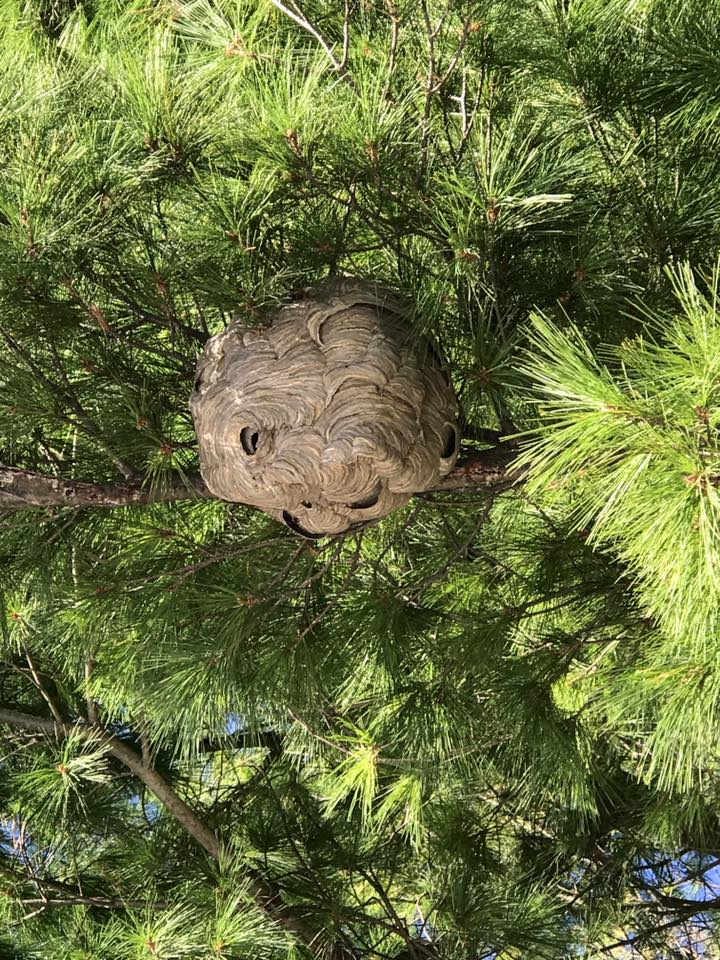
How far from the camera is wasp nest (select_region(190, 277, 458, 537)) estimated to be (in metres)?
1.59

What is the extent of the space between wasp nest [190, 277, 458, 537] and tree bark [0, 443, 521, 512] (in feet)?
0.26

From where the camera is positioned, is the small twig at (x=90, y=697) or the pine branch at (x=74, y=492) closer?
the pine branch at (x=74, y=492)

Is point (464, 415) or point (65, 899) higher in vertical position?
point (464, 415)

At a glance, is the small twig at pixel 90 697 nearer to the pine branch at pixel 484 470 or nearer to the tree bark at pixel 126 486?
the tree bark at pixel 126 486

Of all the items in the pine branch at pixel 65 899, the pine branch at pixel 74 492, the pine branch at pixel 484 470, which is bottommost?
the pine branch at pixel 65 899

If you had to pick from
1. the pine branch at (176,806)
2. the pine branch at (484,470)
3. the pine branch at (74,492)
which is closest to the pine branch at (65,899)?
the pine branch at (176,806)

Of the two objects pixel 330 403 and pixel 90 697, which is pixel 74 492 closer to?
pixel 330 403

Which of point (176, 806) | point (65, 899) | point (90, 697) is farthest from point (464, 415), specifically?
point (65, 899)

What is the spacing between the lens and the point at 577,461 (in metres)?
1.17

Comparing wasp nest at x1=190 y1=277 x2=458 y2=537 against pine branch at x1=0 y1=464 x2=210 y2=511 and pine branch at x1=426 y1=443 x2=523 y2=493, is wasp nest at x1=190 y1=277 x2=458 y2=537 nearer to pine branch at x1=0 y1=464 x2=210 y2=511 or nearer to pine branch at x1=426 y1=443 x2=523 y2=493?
pine branch at x1=426 y1=443 x2=523 y2=493

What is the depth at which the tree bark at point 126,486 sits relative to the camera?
5.73 feet

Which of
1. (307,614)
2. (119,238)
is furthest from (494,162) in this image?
(307,614)

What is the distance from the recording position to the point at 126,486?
1.84m

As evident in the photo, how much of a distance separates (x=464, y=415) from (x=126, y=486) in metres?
0.53
